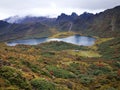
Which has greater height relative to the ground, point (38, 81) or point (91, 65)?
point (38, 81)

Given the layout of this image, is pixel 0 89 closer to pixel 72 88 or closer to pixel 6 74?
pixel 6 74

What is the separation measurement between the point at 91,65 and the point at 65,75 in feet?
87.5

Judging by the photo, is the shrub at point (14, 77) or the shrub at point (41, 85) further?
the shrub at point (41, 85)

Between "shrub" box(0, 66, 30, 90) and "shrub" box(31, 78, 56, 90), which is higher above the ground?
"shrub" box(0, 66, 30, 90)

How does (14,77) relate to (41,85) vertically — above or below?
above

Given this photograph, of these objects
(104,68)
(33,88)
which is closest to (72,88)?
(33,88)

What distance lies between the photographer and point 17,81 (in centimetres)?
3928

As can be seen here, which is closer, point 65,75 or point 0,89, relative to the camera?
point 0,89

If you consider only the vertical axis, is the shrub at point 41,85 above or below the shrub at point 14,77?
below

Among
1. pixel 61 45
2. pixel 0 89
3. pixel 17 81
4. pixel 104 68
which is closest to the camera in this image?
pixel 0 89

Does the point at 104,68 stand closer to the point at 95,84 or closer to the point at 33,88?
the point at 95,84

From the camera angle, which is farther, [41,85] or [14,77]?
[41,85]

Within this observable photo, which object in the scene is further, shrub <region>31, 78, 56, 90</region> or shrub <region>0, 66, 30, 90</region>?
shrub <region>31, 78, 56, 90</region>

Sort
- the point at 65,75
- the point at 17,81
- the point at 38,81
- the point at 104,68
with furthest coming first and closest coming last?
1. the point at 104,68
2. the point at 65,75
3. the point at 38,81
4. the point at 17,81
